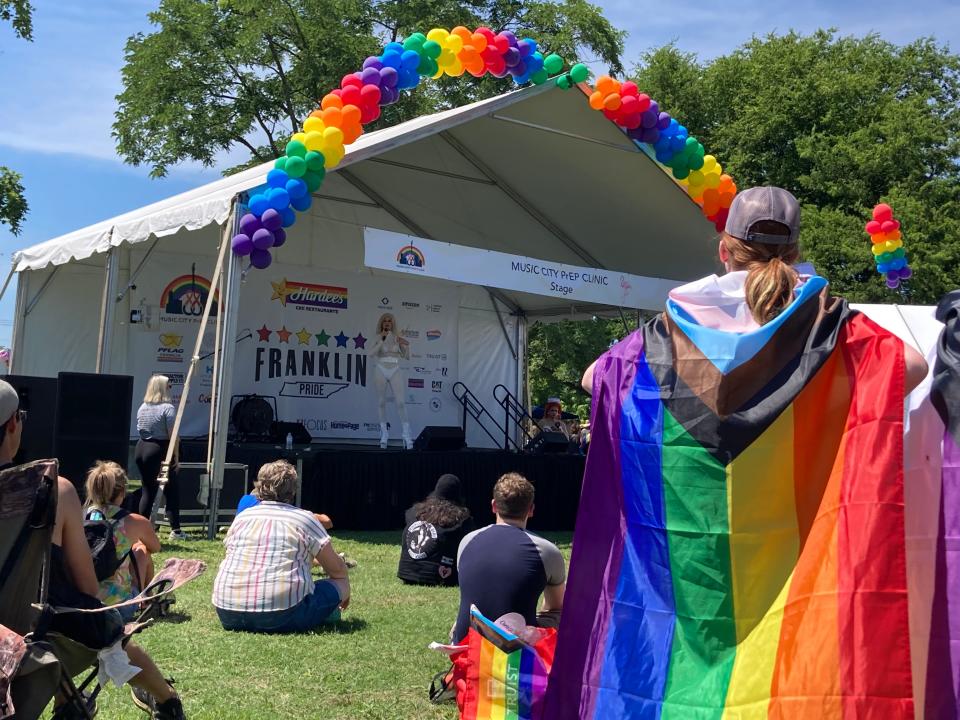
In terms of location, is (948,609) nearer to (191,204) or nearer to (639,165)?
(191,204)

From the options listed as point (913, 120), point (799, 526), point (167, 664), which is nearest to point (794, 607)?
point (799, 526)

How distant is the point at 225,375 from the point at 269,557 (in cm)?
441

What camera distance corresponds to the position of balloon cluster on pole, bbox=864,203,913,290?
528 inches

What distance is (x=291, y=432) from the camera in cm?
1425

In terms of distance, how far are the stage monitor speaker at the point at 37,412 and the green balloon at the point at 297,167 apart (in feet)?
9.04

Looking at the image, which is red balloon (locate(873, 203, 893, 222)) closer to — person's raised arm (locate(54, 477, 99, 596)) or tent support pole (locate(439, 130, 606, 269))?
tent support pole (locate(439, 130, 606, 269))

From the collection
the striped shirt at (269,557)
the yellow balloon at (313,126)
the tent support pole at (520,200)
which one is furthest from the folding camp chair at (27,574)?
the tent support pole at (520,200)

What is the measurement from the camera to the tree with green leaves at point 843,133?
24.9 metres

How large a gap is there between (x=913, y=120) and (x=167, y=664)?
25.3 metres

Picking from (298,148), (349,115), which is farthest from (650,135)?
(298,148)

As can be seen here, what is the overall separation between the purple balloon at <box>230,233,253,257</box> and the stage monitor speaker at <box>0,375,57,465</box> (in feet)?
6.34

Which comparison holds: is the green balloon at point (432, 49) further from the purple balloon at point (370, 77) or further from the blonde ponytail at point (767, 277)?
the blonde ponytail at point (767, 277)

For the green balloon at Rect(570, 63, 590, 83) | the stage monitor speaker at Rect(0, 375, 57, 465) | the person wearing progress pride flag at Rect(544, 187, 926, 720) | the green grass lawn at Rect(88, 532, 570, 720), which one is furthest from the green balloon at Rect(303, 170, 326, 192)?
the person wearing progress pride flag at Rect(544, 187, 926, 720)

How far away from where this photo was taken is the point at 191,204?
10.2m
